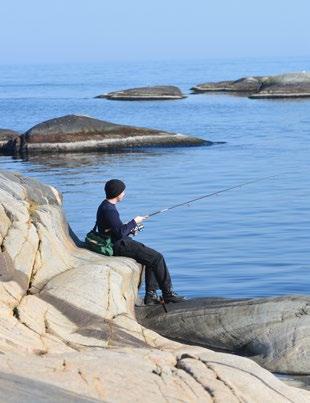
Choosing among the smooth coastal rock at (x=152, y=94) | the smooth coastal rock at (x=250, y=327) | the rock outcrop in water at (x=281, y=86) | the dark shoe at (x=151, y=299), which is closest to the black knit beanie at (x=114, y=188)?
the dark shoe at (x=151, y=299)

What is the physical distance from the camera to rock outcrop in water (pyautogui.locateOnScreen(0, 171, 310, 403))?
11180 millimetres

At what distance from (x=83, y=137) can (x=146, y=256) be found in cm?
2778

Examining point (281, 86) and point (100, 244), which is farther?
point (281, 86)

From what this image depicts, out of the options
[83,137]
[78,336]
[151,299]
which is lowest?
[83,137]

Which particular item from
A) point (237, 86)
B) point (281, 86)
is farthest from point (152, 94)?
point (237, 86)

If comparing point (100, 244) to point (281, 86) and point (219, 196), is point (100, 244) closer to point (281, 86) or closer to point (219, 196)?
point (219, 196)

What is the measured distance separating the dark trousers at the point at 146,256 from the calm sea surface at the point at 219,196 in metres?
2.74

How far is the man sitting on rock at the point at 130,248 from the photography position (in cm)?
1677

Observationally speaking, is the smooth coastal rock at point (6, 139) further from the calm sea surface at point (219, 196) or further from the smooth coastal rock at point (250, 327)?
the smooth coastal rock at point (250, 327)

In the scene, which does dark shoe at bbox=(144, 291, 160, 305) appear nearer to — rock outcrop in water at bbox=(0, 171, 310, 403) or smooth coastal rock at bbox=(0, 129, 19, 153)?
rock outcrop in water at bbox=(0, 171, 310, 403)

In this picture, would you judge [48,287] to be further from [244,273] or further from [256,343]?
[244,273]

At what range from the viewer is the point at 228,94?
83.3m

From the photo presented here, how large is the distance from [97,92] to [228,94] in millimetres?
17934

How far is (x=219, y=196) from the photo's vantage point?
31.3 meters
